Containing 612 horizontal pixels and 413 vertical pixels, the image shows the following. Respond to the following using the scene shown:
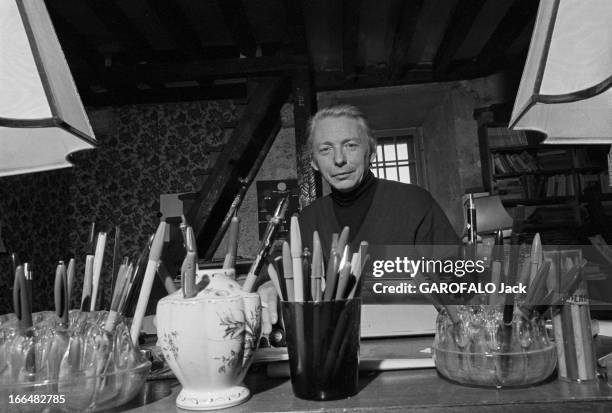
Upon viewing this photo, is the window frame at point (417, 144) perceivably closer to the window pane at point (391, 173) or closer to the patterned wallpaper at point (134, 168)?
the window pane at point (391, 173)

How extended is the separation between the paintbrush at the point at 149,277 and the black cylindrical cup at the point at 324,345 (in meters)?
0.18

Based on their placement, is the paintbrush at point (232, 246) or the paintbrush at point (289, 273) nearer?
the paintbrush at point (289, 273)

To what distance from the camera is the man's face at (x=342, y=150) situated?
1694 mm

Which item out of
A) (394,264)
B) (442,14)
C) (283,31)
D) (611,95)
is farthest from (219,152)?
(611,95)

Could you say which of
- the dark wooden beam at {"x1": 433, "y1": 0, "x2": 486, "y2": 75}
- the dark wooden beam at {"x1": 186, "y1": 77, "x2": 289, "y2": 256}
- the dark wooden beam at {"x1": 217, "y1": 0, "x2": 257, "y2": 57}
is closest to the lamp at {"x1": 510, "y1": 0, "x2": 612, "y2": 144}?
the dark wooden beam at {"x1": 186, "y1": 77, "x2": 289, "y2": 256}

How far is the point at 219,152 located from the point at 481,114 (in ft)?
9.97

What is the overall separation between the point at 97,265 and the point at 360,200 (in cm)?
123

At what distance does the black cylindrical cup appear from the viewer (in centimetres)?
58

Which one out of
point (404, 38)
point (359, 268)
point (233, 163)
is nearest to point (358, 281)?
point (359, 268)

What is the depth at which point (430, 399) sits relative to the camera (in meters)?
0.58

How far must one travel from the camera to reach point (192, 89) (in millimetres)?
5527

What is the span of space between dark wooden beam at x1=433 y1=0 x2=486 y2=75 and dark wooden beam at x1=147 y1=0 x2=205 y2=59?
2.17 m

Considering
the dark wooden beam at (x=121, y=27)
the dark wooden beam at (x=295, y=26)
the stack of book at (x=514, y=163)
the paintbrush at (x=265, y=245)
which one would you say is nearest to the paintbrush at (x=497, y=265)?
the paintbrush at (x=265, y=245)

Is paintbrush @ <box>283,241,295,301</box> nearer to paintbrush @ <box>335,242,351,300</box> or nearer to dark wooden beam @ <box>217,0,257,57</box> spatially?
paintbrush @ <box>335,242,351,300</box>
